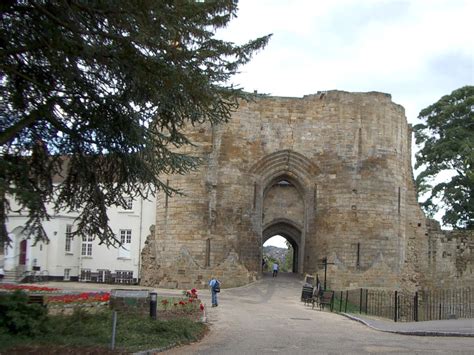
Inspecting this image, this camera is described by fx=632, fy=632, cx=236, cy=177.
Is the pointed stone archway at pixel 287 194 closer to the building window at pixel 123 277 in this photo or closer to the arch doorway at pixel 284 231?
the arch doorway at pixel 284 231

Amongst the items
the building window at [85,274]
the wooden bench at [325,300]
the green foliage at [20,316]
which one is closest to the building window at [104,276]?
the building window at [85,274]

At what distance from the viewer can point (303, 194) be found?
3070 cm

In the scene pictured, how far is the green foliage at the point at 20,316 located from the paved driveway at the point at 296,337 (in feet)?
7.79

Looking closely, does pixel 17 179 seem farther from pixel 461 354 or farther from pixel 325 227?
pixel 325 227

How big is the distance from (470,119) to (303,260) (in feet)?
48.4

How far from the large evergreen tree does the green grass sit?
165 cm

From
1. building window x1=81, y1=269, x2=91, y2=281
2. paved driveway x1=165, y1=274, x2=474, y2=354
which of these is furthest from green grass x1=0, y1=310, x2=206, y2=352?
building window x1=81, y1=269, x2=91, y2=281

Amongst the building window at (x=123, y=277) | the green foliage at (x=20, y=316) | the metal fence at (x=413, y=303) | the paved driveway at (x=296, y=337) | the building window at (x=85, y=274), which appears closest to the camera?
the green foliage at (x=20, y=316)

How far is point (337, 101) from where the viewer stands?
30031mm

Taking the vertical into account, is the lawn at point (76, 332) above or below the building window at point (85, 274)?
above

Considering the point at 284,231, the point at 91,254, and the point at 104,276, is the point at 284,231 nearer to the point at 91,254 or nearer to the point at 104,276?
the point at 104,276

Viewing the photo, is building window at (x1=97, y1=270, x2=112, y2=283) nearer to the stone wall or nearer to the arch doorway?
the arch doorway

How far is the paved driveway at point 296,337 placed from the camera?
1145 centimetres

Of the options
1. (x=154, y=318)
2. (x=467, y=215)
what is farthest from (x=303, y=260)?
(x=154, y=318)
